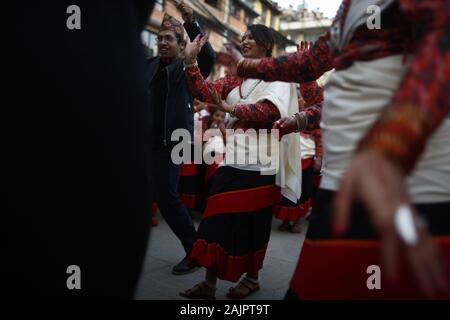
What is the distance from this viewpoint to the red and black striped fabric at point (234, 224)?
2.52 meters

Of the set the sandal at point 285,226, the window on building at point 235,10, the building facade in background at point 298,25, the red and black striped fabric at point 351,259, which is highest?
the building facade in background at point 298,25

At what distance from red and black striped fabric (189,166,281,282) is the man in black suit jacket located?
1.54m

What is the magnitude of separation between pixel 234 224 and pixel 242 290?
405 millimetres

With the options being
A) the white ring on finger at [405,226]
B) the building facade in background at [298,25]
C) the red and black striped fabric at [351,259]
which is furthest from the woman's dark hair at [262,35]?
the building facade in background at [298,25]

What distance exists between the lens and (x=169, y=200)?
301cm

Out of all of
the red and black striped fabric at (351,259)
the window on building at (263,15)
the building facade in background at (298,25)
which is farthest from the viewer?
the building facade in background at (298,25)

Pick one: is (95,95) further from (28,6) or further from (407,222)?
(407,222)

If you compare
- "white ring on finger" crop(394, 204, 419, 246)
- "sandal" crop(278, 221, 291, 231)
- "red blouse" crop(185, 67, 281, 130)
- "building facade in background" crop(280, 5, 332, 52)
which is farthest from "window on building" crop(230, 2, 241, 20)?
"white ring on finger" crop(394, 204, 419, 246)

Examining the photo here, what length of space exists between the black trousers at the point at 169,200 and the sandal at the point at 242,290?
520mm

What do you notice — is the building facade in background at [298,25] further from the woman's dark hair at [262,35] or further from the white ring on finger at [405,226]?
the white ring on finger at [405,226]

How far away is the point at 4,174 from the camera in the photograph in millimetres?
856

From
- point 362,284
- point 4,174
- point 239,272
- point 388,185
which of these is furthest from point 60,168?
point 239,272

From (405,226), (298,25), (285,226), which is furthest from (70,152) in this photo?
(298,25)

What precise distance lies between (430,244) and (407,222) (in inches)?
1.7
